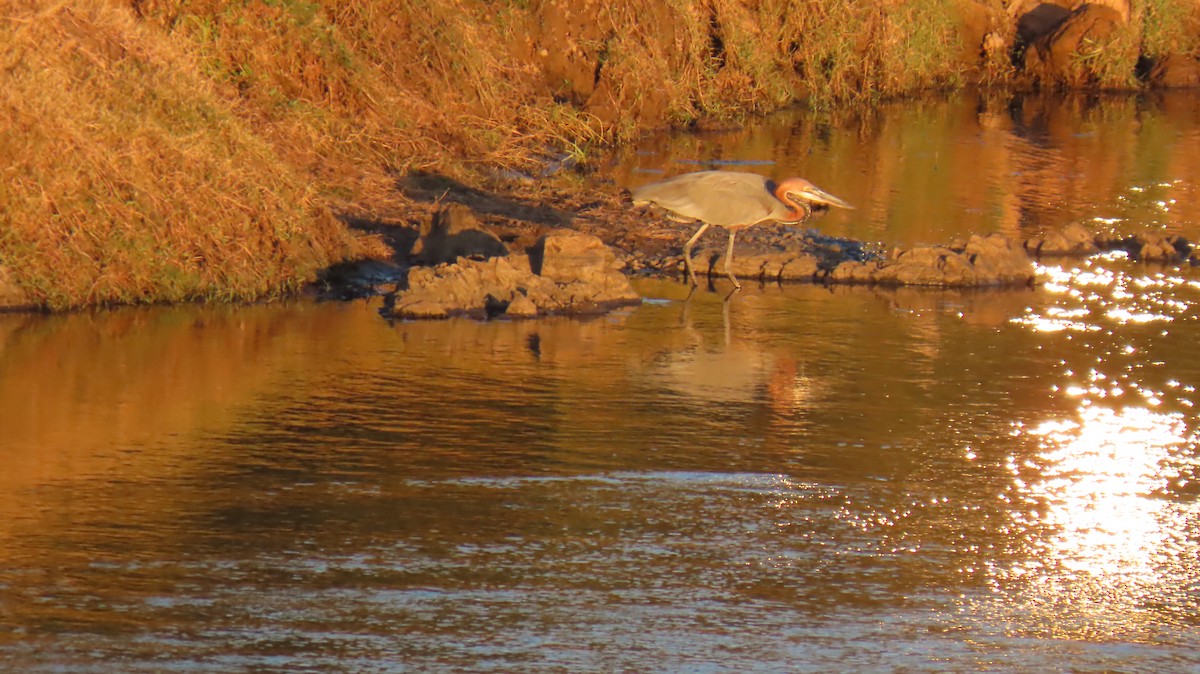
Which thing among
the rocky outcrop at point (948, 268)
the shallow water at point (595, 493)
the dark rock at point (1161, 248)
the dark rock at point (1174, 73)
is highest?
the dark rock at point (1174, 73)

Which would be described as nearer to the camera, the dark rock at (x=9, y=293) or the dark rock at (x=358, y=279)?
the dark rock at (x=9, y=293)

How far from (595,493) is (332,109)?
304 inches

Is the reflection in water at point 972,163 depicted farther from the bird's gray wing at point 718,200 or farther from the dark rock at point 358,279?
the dark rock at point 358,279

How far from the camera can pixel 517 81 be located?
16.0 metres

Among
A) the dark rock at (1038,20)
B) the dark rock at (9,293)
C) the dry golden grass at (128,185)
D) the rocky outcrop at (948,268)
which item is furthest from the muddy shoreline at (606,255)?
the dark rock at (1038,20)

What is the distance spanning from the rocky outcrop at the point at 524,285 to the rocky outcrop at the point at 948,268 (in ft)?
5.42

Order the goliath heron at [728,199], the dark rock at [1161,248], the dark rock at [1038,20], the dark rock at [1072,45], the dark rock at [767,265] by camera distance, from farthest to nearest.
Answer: the dark rock at [1038,20], the dark rock at [1072,45], the dark rock at [1161,248], the dark rock at [767,265], the goliath heron at [728,199]

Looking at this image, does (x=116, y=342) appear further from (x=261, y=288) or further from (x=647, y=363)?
(x=647, y=363)

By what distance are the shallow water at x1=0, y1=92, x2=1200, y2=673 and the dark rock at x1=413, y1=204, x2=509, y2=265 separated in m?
1.05

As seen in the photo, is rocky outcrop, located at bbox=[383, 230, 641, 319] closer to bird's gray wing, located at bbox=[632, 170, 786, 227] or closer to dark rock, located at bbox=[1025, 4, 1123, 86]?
bird's gray wing, located at bbox=[632, 170, 786, 227]

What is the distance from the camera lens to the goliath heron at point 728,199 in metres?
10.6

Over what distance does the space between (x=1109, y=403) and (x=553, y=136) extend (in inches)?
328

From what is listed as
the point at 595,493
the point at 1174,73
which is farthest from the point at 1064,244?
the point at 1174,73

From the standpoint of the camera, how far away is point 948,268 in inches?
422
